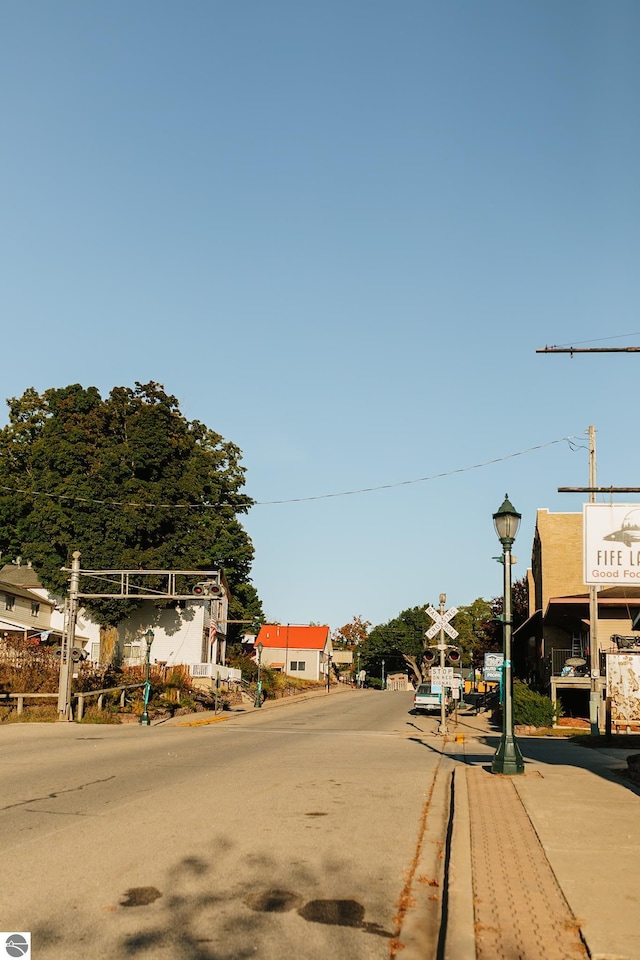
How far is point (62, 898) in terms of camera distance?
703 centimetres

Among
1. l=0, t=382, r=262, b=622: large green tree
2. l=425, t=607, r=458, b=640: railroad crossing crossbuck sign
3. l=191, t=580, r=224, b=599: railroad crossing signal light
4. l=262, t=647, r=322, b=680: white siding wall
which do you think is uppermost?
l=0, t=382, r=262, b=622: large green tree

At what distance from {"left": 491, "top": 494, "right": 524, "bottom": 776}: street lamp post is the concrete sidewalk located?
0.41m

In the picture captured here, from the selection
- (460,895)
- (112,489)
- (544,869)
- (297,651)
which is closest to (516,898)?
(460,895)

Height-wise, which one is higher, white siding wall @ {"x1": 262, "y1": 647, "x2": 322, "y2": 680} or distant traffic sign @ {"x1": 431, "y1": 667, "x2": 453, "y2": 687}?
distant traffic sign @ {"x1": 431, "y1": 667, "x2": 453, "y2": 687}

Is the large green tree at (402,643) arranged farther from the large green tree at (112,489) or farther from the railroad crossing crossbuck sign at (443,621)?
the railroad crossing crossbuck sign at (443,621)

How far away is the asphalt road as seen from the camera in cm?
626

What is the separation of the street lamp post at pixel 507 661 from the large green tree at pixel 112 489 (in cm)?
3715

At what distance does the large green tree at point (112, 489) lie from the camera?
50.7 metres

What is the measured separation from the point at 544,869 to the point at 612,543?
11358 mm

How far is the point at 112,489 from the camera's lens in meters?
51.0

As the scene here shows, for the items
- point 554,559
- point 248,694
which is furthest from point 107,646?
point 554,559

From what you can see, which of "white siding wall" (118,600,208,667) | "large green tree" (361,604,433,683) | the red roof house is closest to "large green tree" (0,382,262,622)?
"white siding wall" (118,600,208,667)

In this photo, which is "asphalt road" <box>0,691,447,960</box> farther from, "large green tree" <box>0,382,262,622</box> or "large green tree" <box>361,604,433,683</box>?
"large green tree" <box>361,604,433,683</box>

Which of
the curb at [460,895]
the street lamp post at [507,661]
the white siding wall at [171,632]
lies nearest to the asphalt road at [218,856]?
the curb at [460,895]
